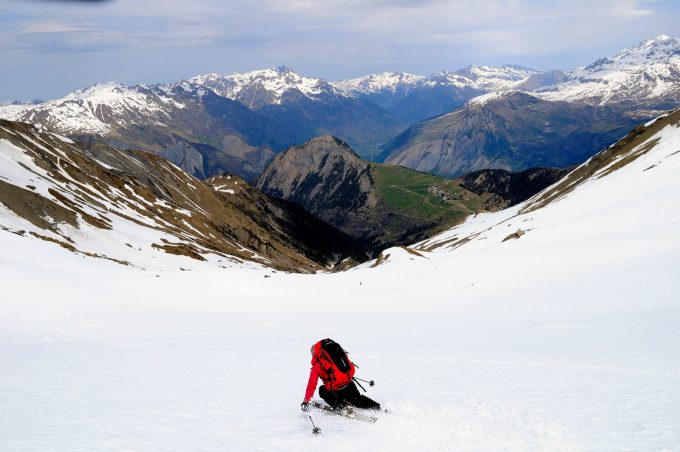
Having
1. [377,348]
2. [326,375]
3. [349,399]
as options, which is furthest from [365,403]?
[377,348]

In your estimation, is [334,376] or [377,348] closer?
[334,376]

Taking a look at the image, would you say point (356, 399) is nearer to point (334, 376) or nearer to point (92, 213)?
point (334, 376)

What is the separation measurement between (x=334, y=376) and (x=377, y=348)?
469 inches

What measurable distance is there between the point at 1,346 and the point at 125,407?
13.4m

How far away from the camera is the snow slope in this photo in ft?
42.6

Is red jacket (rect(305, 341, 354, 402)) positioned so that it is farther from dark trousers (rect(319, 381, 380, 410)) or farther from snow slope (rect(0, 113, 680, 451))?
snow slope (rect(0, 113, 680, 451))

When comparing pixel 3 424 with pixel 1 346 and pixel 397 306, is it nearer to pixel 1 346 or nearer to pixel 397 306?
pixel 1 346

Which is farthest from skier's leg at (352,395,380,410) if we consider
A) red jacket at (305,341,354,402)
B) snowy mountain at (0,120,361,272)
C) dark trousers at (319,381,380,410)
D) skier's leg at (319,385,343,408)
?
snowy mountain at (0,120,361,272)

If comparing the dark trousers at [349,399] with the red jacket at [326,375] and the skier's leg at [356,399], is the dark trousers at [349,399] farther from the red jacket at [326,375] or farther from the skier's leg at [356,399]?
the red jacket at [326,375]

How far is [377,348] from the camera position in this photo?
26.4m

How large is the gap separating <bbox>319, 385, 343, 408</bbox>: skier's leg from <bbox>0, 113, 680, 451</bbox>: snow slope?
0.61 m

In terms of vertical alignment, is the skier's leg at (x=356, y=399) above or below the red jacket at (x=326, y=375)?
below

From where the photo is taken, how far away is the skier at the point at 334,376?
14.7 metres

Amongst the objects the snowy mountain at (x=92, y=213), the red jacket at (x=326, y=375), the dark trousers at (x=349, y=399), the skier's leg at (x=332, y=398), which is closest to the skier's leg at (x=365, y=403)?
the dark trousers at (x=349, y=399)
